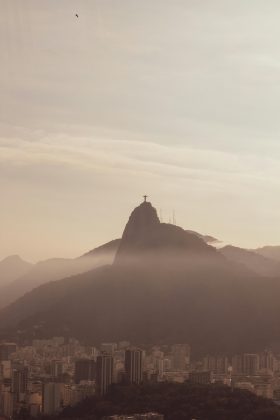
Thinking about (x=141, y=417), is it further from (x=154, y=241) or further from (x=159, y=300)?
(x=154, y=241)

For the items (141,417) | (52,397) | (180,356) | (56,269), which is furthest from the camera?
(56,269)

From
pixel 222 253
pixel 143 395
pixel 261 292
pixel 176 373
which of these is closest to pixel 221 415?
pixel 143 395

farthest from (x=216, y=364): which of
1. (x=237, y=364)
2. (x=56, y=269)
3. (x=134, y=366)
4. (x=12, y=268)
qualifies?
(x=12, y=268)

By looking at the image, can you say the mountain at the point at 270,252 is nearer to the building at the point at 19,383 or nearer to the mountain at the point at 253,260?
the mountain at the point at 253,260

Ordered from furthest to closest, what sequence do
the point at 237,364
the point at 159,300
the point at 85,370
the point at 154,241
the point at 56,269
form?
the point at 56,269
the point at 154,241
the point at 159,300
the point at 237,364
the point at 85,370

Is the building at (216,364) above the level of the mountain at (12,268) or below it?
below

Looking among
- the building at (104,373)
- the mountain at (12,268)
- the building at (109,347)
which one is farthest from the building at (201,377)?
the mountain at (12,268)
